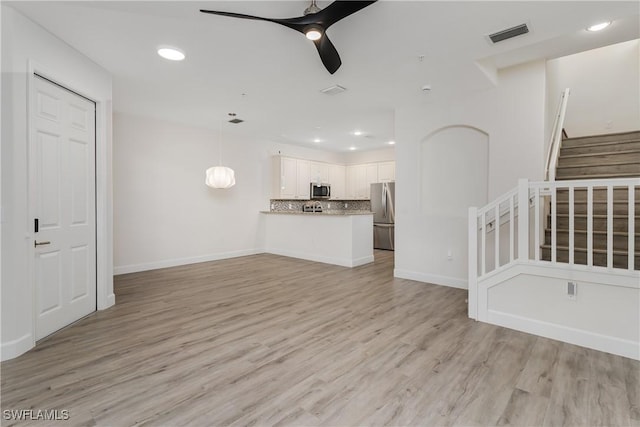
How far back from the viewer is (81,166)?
10.6ft

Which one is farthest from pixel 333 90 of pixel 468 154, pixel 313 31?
pixel 468 154

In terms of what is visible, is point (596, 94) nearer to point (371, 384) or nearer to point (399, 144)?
point (399, 144)

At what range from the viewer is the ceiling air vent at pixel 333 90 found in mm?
4039

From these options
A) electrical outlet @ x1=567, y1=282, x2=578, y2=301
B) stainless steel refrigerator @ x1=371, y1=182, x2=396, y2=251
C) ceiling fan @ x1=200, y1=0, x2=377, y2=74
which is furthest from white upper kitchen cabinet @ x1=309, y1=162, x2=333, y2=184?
electrical outlet @ x1=567, y1=282, x2=578, y2=301

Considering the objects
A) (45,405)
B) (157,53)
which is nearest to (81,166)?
(157,53)

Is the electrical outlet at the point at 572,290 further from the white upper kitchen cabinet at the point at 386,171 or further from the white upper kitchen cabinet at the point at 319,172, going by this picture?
the white upper kitchen cabinet at the point at 319,172

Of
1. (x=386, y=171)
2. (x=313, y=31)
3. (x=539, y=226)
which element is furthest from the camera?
(x=386, y=171)

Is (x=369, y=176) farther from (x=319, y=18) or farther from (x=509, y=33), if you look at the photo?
(x=319, y=18)

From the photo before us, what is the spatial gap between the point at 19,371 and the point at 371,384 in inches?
101

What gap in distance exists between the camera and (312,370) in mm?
2268

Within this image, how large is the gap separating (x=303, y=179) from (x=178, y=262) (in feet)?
12.1

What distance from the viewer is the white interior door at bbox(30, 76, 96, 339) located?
2730 mm

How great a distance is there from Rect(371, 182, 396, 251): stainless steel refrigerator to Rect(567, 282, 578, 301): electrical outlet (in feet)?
17.0

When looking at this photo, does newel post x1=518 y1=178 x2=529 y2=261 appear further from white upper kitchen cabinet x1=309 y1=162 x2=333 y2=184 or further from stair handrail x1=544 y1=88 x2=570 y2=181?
white upper kitchen cabinet x1=309 y1=162 x2=333 y2=184
